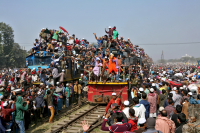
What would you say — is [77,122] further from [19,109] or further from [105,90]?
[105,90]

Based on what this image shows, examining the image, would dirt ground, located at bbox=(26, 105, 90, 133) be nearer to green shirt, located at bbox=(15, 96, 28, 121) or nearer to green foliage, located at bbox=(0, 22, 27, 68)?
green shirt, located at bbox=(15, 96, 28, 121)

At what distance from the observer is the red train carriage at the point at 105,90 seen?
1254 cm

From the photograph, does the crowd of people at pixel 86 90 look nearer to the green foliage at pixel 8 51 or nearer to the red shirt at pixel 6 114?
the red shirt at pixel 6 114

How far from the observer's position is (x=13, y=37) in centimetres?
5294

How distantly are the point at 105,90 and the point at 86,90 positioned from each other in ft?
5.97

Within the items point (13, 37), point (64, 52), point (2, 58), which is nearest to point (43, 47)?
point (64, 52)

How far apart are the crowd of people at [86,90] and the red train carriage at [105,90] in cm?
33

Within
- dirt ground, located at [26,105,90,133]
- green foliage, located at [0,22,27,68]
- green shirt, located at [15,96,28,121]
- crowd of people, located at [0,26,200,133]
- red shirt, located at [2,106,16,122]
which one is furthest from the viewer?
green foliage, located at [0,22,27,68]

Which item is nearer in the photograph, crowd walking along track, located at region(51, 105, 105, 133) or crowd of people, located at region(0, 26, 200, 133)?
crowd of people, located at region(0, 26, 200, 133)

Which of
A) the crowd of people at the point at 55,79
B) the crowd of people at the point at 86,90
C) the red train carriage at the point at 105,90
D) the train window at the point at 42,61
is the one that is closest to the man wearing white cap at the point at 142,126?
the crowd of people at the point at 86,90

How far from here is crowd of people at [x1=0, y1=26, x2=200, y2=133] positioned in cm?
551

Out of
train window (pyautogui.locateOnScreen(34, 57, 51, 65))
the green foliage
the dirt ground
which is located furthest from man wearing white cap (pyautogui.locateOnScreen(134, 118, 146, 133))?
the green foliage

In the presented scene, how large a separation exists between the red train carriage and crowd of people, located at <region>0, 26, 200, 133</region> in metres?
0.33

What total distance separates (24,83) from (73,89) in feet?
10.9
